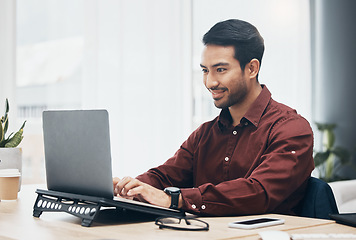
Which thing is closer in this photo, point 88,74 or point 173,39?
point 88,74

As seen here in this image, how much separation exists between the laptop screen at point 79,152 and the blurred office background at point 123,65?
1645mm

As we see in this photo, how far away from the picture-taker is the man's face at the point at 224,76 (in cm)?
187

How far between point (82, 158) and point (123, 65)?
7.41ft

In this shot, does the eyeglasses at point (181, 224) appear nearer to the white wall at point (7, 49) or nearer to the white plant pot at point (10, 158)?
the white plant pot at point (10, 158)

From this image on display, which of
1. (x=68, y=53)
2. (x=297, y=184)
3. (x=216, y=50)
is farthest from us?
(x=68, y=53)

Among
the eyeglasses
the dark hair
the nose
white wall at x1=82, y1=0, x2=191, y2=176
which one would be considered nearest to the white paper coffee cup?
the eyeglasses

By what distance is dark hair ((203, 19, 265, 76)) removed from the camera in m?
1.87

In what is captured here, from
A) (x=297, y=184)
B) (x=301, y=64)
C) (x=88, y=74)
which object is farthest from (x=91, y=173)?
(x=301, y=64)

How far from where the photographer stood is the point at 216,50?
1.88 m

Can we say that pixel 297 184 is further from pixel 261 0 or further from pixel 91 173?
pixel 261 0

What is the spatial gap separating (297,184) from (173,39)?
242cm

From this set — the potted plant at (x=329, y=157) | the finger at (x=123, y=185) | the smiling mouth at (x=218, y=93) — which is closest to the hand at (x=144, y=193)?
the finger at (x=123, y=185)

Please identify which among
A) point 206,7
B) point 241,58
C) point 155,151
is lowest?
point 155,151

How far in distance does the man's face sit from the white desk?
2.08 feet
